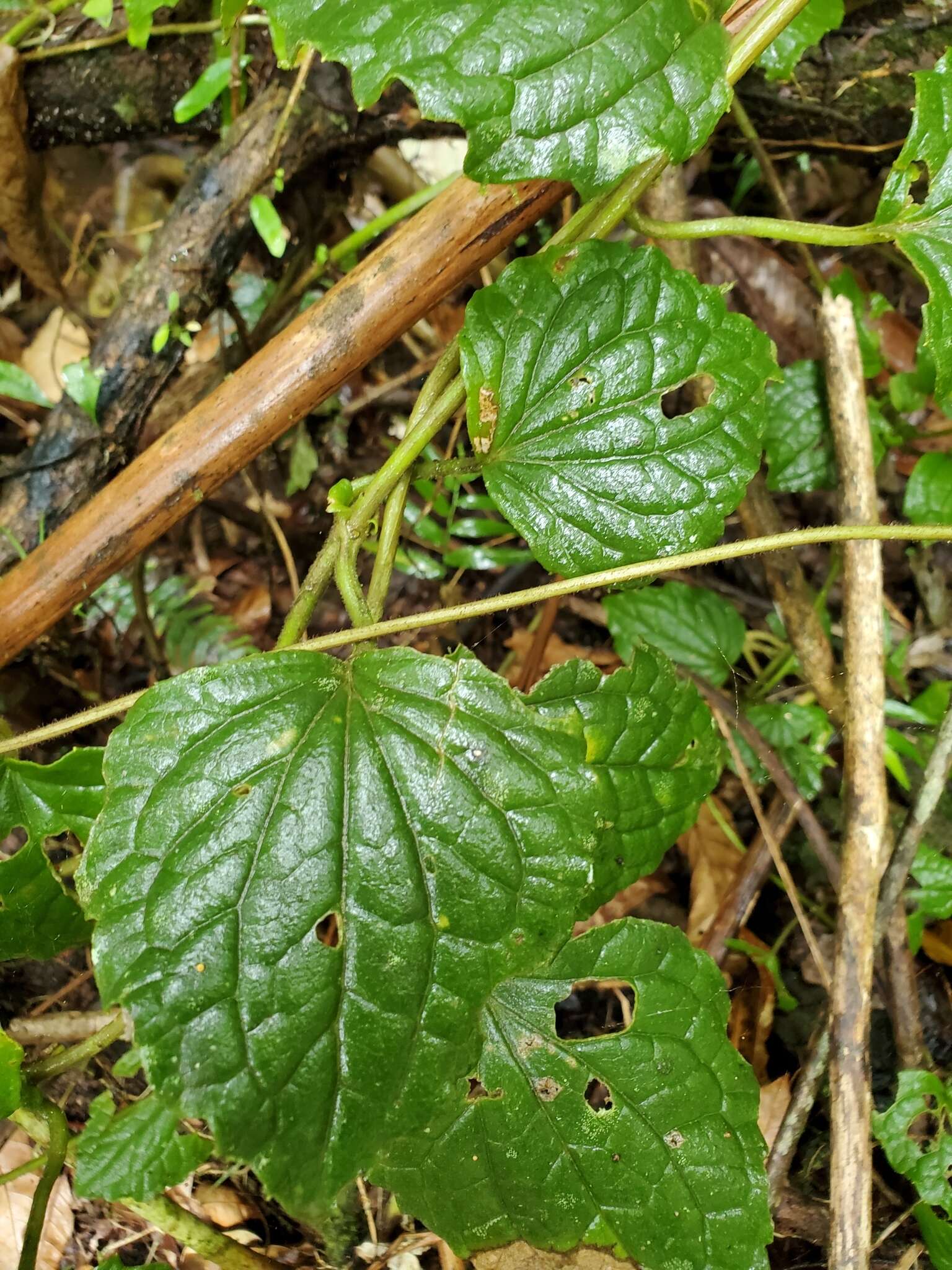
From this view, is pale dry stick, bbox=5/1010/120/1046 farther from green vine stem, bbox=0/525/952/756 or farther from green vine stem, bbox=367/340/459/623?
green vine stem, bbox=367/340/459/623

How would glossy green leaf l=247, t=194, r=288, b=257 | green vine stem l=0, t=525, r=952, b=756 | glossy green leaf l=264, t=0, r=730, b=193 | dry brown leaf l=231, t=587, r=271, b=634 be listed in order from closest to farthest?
glossy green leaf l=264, t=0, r=730, b=193 → green vine stem l=0, t=525, r=952, b=756 → glossy green leaf l=247, t=194, r=288, b=257 → dry brown leaf l=231, t=587, r=271, b=634

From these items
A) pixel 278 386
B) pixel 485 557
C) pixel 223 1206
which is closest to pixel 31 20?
pixel 278 386

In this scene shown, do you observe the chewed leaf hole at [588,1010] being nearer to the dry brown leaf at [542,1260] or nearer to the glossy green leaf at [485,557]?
the dry brown leaf at [542,1260]

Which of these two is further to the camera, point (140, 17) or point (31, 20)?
point (31, 20)

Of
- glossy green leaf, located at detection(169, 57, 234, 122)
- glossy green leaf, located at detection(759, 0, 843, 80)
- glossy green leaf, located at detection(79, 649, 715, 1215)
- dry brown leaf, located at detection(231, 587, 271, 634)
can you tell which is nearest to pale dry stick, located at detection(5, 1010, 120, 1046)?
glossy green leaf, located at detection(79, 649, 715, 1215)

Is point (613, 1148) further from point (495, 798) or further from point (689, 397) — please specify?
point (689, 397)

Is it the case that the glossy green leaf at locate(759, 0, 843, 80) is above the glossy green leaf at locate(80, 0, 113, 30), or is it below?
below

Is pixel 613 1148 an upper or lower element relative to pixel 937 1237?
upper
